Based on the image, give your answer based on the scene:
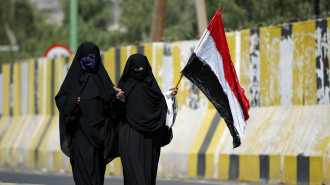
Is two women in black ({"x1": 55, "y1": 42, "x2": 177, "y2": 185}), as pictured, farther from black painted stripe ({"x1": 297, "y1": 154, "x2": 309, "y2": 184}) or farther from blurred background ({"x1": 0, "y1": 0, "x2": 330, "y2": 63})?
blurred background ({"x1": 0, "y1": 0, "x2": 330, "y2": 63})

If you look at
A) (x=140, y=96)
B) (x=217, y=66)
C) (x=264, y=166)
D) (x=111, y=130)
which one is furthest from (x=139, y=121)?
(x=264, y=166)

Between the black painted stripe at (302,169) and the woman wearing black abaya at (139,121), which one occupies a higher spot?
the woman wearing black abaya at (139,121)

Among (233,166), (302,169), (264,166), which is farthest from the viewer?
(233,166)

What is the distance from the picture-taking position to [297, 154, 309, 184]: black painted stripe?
1405cm

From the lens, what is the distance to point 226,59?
41.4 feet

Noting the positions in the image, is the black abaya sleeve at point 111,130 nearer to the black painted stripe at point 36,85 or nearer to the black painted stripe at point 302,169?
the black painted stripe at point 302,169

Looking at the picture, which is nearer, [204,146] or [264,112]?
[264,112]

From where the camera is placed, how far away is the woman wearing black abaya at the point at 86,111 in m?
11.5

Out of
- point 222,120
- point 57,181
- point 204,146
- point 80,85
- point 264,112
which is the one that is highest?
point 80,85

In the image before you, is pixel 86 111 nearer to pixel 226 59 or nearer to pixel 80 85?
pixel 80 85

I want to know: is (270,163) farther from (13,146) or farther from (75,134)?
(13,146)

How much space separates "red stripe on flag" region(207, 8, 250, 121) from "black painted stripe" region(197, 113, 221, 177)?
374 cm

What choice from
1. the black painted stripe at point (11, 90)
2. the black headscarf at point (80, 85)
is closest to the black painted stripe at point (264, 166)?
→ the black headscarf at point (80, 85)

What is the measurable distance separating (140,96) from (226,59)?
5.03ft
